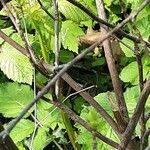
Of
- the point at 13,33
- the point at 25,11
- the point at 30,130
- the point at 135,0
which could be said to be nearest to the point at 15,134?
the point at 30,130

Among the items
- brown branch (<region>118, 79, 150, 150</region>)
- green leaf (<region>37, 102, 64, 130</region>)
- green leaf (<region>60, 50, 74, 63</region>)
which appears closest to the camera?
brown branch (<region>118, 79, 150, 150</region>)

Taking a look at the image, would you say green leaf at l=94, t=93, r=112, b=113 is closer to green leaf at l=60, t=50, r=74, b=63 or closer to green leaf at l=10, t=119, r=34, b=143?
green leaf at l=10, t=119, r=34, b=143

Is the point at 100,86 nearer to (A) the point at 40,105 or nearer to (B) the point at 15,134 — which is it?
(A) the point at 40,105

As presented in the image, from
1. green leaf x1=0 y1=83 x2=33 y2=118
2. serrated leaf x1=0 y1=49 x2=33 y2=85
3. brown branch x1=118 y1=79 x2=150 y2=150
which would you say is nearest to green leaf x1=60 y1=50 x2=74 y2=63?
green leaf x1=0 y1=83 x2=33 y2=118

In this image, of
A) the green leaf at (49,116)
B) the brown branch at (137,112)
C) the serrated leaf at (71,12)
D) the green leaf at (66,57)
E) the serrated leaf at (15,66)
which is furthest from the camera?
the green leaf at (66,57)

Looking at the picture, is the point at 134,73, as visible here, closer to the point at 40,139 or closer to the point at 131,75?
the point at 131,75

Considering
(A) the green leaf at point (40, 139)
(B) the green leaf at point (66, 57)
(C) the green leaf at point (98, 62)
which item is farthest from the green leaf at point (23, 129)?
(C) the green leaf at point (98, 62)

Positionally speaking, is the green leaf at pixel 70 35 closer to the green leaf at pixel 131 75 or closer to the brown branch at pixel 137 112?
the green leaf at pixel 131 75
